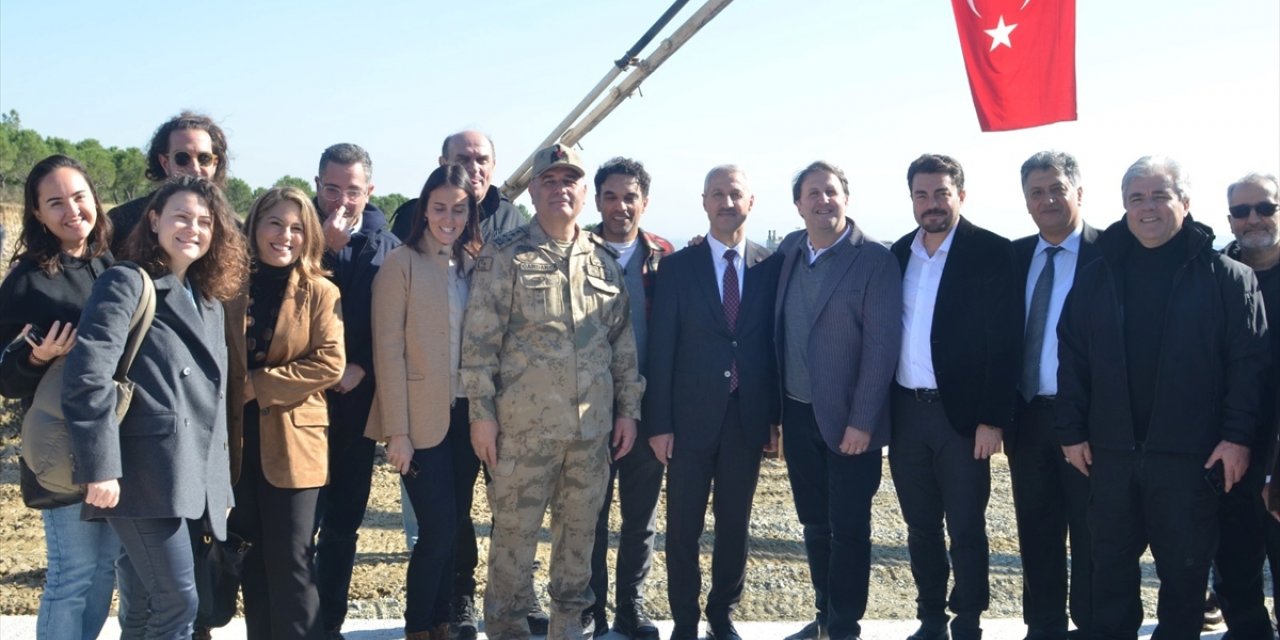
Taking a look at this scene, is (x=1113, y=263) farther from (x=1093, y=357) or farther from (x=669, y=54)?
(x=669, y=54)

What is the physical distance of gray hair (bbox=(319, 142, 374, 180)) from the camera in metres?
4.30

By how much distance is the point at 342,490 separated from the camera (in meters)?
4.07

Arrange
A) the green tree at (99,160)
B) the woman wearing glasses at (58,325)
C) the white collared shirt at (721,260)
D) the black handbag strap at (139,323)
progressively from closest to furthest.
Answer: the black handbag strap at (139,323)
the woman wearing glasses at (58,325)
the white collared shirt at (721,260)
the green tree at (99,160)

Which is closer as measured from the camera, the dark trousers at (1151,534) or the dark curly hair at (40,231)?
the dark curly hair at (40,231)

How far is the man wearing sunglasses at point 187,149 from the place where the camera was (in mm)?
4047

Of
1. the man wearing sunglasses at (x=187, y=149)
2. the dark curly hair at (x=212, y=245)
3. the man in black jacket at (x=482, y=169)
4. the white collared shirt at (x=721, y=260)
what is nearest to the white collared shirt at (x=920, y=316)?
the white collared shirt at (x=721, y=260)

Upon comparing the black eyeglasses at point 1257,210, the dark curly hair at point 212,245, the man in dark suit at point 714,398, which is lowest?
the man in dark suit at point 714,398

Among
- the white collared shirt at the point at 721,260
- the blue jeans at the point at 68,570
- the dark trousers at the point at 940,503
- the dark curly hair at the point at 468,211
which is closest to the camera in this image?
the blue jeans at the point at 68,570

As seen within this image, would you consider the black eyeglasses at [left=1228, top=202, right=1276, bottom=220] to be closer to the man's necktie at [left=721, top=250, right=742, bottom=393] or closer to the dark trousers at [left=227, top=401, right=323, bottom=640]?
the man's necktie at [left=721, top=250, right=742, bottom=393]

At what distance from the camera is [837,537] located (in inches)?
167

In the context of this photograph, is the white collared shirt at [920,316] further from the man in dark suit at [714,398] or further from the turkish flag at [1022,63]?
the turkish flag at [1022,63]

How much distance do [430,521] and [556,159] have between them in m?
1.58

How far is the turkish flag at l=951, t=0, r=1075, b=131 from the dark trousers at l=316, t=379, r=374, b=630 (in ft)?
14.9

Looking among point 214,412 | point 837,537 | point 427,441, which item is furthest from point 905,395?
point 214,412
